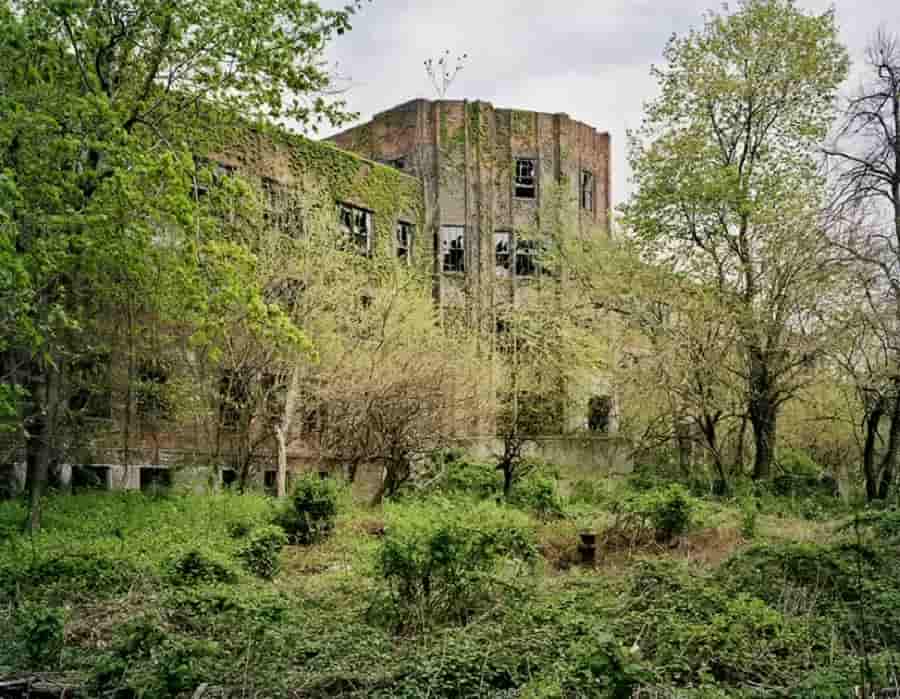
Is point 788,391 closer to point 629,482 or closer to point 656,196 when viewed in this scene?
point 629,482

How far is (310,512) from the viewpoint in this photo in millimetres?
14805

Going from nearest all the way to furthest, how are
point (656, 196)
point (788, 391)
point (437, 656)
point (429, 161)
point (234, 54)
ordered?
point (437, 656) < point (234, 54) < point (788, 391) < point (656, 196) < point (429, 161)

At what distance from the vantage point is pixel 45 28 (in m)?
11.5

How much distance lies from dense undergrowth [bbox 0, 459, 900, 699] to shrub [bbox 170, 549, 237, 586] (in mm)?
25

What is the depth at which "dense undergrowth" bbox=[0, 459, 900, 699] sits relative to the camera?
6.14m

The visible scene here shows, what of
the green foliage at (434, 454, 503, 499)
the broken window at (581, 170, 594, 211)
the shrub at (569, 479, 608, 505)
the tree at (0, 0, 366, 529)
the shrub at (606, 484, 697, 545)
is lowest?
the shrub at (569, 479, 608, 505)

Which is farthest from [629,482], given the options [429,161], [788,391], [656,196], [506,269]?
[429,161]

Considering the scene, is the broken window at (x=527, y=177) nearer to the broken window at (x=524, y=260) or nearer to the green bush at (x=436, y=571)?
the broken window at (x=524, y=260)

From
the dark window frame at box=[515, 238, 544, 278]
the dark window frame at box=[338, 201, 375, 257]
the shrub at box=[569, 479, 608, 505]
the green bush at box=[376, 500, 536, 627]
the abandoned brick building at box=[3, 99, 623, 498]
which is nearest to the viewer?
the green bush at box=[376, 500, 536, 627]

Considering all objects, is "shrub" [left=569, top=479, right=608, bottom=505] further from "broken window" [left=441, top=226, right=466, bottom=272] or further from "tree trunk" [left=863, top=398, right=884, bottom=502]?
"broken window" [left=441, top=226, right=466, bottom=272]

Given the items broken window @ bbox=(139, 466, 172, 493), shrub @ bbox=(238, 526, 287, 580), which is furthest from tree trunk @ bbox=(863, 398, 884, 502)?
broken window @ bbox=(139, 466, 172, 493)

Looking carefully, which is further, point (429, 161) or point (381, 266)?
point (429, 161)

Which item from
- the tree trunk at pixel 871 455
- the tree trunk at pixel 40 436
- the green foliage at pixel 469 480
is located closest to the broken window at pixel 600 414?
the green foliage at pixel 469 480

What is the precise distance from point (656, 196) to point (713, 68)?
168 inches
